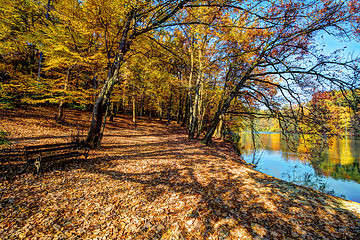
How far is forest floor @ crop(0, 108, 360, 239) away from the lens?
322cm

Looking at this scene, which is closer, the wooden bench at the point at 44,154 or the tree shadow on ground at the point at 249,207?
the tree shadow on ground at the point at 249,207

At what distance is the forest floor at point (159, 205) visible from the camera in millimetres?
3217

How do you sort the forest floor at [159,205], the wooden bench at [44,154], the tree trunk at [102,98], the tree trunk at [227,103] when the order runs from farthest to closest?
the tree trunk at [227,103] → the tree trunk at [102,98] → the wooden bench at [44,154] → the forest floor at [159,205]

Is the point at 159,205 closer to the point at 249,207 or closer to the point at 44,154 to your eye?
the point at 249,207

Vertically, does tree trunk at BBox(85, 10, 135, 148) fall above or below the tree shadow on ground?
above

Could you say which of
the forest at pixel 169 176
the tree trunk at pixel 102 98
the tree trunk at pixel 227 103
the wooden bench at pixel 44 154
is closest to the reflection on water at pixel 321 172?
the forest at pixel 169 176

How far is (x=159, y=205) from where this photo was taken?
13.5 ft

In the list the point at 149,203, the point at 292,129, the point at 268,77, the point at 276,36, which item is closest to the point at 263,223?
the point at 149,203

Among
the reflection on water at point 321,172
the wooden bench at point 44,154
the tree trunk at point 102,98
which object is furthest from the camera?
the tree trunk at point 102,98

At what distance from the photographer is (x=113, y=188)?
15.7 ft

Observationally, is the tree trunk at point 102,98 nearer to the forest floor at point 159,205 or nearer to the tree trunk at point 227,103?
the forest floor at point 159,205

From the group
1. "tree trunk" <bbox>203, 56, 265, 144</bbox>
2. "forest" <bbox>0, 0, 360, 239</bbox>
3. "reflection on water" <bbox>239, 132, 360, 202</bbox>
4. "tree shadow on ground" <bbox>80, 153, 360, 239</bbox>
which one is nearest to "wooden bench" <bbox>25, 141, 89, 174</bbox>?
"forest" <bbox>0, 0, 360, 239</bbox>

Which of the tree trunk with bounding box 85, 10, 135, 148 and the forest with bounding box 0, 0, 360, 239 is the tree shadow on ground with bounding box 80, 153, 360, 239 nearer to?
the forest with bounding box 0, 0, 360, 239

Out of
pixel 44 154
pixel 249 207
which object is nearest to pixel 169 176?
pixel 249 207
